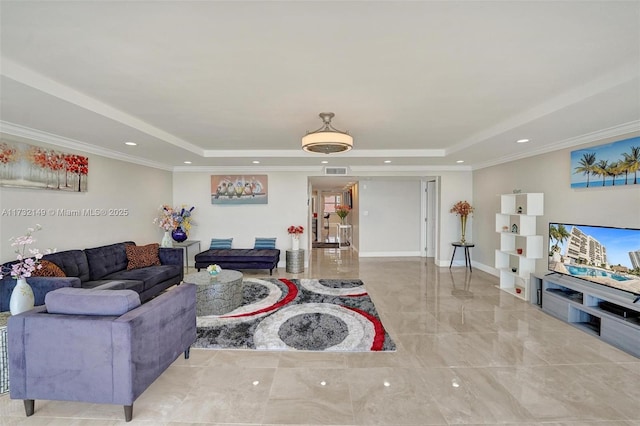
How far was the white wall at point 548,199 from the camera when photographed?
3408 millimetres

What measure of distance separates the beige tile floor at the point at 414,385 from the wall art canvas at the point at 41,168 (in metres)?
2.41

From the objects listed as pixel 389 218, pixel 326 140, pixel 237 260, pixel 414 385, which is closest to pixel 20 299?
pixel 326 140

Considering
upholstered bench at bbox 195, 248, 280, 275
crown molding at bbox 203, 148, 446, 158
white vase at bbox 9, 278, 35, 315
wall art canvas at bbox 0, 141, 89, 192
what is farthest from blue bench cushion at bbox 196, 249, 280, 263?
white vase at bbox 9, 278, 35, 315

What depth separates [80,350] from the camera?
1.93 metres

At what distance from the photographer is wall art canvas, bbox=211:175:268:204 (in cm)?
677

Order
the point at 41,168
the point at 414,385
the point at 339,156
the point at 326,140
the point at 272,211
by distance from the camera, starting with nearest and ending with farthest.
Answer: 1. the point at 414,385
2. the point at 326,140
3. the point at 41,168
4. the point at 339,156
5. the point at 272,211

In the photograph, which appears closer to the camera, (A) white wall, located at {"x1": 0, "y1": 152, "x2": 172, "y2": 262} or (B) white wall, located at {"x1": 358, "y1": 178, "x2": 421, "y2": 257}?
(A) white wall, located at {"x1": 0, "y1": 152, "x2": 172, "y2": 262}

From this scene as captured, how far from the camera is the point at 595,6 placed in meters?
1.54

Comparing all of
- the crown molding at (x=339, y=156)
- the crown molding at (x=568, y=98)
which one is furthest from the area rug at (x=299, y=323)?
the crown molding at (x=568, y=98)

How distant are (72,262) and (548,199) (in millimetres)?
6759

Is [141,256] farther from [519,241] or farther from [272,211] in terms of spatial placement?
[519,241]

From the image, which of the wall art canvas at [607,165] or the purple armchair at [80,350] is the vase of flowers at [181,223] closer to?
the purple armchair at [80,350]

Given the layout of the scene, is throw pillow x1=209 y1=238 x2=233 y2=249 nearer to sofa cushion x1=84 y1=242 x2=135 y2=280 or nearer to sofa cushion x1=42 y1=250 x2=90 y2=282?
sofa cushion x1=84 y1=242 x2=135 y2=280

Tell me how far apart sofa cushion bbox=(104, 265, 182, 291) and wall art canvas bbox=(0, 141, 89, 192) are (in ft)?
4.44
